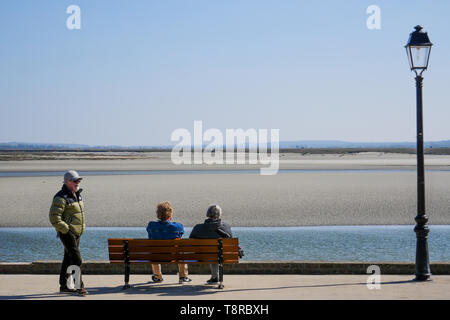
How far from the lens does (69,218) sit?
847 cm

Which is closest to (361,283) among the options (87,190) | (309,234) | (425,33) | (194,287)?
(194,287)

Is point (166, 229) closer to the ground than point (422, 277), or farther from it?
farther from it

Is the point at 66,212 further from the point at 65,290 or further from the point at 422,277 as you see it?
the point at 422,277

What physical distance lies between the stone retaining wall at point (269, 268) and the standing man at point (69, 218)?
156 cm

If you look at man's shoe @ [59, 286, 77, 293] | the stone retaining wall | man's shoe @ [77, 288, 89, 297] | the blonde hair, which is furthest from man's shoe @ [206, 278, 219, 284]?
man's shoe @ [59, 286, 77, 293]

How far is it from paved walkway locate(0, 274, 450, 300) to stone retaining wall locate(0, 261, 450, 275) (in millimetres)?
176

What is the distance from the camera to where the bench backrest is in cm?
891

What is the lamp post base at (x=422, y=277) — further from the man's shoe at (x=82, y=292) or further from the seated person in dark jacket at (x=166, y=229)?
the man's shoe at (x=82, y=292)

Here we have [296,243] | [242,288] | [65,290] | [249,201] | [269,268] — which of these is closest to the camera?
[65,290]

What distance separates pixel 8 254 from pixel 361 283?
374 inches

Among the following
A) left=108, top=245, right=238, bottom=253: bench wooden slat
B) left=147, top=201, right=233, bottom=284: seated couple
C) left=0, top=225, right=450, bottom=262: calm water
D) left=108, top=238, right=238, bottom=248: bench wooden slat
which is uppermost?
left=147, top=201, right=233, bottom=284: seated couple

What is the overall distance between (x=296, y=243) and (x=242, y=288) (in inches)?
302

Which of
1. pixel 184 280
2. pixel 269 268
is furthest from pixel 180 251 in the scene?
pixel 269 268

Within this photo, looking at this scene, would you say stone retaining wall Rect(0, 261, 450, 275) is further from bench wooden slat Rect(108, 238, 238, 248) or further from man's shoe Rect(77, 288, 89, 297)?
man's shoe Rect(77, 288, 89, 297)
